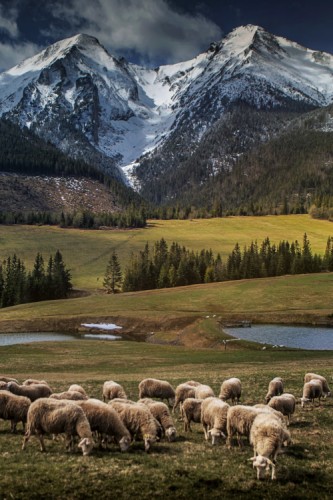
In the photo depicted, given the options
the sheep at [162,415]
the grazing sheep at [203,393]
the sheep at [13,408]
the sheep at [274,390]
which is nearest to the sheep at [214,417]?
the sheep at [162,415]

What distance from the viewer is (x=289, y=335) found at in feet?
265

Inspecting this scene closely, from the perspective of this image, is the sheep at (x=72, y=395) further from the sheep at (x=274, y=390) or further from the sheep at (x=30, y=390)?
the sheep at (x=274, y=390)

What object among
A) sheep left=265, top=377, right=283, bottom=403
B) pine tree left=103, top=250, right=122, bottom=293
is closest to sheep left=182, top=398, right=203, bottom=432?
sheep left=265, top=377, right=283, bottom=403

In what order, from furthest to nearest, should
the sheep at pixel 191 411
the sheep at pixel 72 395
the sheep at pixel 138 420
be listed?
the sheep at pixel 72 395 → the sheep at pixel 191 411 → the sheep at pixel 138 420

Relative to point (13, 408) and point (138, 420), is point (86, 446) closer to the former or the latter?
point (138, 420)

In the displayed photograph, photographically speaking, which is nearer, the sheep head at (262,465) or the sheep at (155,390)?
the sheep head at (262,465)

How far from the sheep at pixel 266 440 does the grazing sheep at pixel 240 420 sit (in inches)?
32.3

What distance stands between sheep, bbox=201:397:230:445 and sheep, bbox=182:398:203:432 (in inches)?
30.2

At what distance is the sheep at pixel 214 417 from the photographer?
21719mm

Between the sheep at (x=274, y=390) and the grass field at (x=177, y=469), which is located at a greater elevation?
the grass field at (x=177, y=469)

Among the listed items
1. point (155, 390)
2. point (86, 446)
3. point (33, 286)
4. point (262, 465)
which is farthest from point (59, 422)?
point (33, 286)

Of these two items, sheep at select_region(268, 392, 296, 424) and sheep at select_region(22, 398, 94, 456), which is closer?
sheep at select_region(22, 398, 94, 456)

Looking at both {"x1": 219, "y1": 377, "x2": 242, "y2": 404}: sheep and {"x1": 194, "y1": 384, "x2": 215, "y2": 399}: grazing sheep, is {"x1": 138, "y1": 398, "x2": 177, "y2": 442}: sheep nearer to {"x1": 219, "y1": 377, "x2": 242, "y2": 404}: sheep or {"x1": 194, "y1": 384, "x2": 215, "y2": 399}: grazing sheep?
{"x1": 194, "y1": 384, "x2": 215, "y2": 399}: grazing sheep

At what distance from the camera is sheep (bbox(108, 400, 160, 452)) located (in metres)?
21.4
